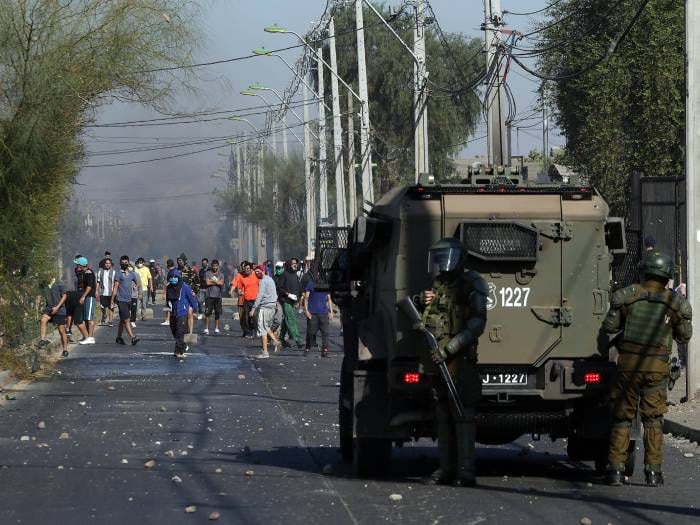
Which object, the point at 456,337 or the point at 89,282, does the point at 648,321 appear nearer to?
the point at 456,337

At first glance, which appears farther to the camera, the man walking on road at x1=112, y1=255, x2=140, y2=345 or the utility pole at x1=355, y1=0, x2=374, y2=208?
the utility pole at x1=355, y1=0, x2=374, y2=208

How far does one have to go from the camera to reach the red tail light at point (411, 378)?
11.0 metres

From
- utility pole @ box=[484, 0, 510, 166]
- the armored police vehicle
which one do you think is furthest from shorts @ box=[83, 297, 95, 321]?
the armored police vehicle

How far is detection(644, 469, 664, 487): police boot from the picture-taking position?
1102cm

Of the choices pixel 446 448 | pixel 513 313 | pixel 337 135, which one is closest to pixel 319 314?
pixel 513 313

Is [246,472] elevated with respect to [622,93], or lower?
lower

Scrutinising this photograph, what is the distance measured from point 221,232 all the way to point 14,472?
15059 cm

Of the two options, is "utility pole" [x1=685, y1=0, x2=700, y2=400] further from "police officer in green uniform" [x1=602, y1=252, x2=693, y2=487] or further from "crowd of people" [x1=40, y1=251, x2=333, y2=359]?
"crowd of people" [x1=40, y1=251, x2=333, y2=359]

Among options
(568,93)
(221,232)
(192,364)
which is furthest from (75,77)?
(221,232)

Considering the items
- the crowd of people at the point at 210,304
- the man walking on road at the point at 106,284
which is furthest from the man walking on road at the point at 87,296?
the man walking on road at the point at 106,284

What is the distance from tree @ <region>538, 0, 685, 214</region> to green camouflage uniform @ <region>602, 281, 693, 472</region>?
21.1 metres

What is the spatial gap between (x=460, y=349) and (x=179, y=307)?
653 inches

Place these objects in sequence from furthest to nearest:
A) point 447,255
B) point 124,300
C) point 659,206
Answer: point 124,300 → point 659,206 → point 447,255

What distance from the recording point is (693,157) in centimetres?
1680
